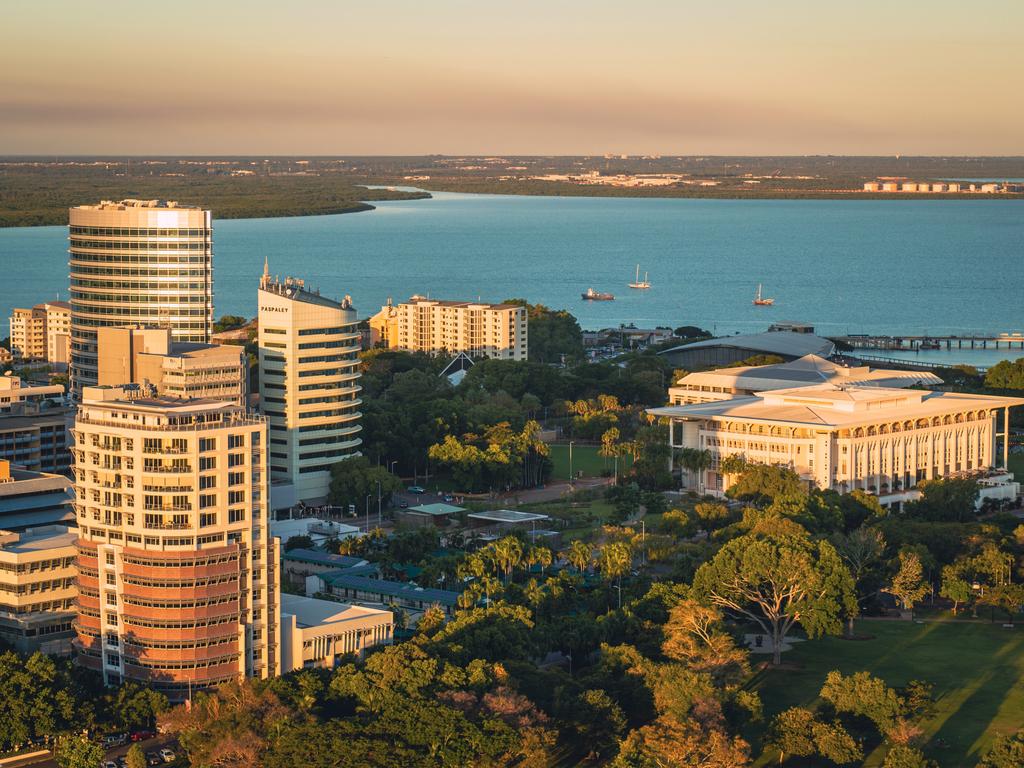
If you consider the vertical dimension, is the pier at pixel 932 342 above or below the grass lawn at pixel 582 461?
above

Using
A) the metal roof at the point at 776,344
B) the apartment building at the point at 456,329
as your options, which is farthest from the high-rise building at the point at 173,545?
the apartment building at the point at 456,329

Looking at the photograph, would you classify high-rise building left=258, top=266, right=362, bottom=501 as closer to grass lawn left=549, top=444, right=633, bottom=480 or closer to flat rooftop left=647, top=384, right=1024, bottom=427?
grass lawn left=549, top=444, right=633, bottom=480

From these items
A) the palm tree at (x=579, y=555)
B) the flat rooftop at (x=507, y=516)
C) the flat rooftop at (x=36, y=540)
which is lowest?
the flat rooftop at (x=507, y=516)

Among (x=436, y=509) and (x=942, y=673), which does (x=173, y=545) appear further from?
(x=436, y=509)

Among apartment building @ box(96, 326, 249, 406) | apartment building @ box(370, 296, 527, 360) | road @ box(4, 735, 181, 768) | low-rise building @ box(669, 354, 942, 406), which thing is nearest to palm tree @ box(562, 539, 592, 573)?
apartment building @ box(96, 326, 249, 406)

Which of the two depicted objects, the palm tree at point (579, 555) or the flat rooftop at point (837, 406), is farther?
the flat rooftop at point (837, 406)

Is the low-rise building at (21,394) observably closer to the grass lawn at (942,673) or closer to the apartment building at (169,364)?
the apartment building at (169,364)
